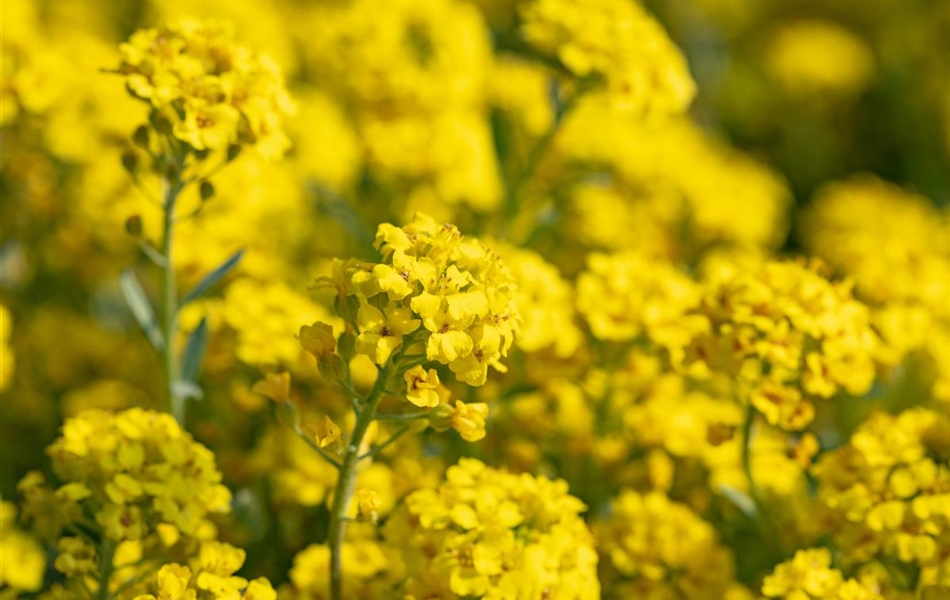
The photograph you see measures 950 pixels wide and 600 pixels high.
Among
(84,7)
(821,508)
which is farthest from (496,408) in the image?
(84,7)

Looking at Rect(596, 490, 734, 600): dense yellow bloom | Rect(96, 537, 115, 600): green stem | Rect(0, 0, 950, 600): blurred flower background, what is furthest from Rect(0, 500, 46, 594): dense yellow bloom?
Rect(596, 490, 734, 600): dense yellow bloom

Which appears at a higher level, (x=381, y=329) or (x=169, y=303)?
(x=381, y=329)

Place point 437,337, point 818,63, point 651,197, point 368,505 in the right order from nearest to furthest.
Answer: point 437,337, point 368,505, point 651,197, point 818,63

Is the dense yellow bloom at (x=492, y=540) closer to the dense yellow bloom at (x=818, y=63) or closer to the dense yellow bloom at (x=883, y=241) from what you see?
the dense yellow bloom at (x=883, y=241)

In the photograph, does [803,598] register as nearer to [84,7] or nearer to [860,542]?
[860,542]

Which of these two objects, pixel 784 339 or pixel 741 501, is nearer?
pixel 784 339

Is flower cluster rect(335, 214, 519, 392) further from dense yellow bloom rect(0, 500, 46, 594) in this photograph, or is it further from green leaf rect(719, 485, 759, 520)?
dense yellow bloom rect(0, 500, 46, 594)

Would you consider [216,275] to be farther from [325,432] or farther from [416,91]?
[416,91]

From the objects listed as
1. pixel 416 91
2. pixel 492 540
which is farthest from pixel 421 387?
pixel 416 91

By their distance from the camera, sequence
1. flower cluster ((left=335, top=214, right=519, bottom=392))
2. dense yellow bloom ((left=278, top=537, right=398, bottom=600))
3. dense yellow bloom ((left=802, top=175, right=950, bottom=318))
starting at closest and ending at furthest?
flower cluster ((left=335, top=214, right=519, bottom=392)) < dense yellow bloom ((left=278, top=537, right=398, bottom=600)) < dense yellow bloom ((left=802, top=175, right=950, bottom=318))

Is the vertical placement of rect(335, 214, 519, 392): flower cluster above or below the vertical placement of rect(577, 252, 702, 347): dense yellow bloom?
above
